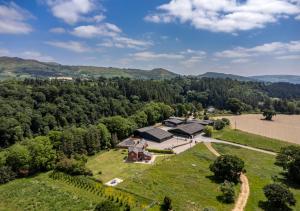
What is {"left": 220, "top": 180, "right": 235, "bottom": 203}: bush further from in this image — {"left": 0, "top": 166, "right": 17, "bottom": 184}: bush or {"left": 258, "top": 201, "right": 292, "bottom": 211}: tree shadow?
{"left": 0, "top": 166, "right": 17, "bottom": 184}: bush

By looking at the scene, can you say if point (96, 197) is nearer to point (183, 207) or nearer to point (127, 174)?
point (127, 174)

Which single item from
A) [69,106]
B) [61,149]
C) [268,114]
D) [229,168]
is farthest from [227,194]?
[268,114]

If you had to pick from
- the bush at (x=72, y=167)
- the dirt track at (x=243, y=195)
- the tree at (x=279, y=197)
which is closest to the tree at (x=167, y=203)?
the dirt track at (x=243, y=195)

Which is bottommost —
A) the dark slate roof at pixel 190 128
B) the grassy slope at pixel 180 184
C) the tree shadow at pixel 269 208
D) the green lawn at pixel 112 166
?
the green lawn at pixel 112 166

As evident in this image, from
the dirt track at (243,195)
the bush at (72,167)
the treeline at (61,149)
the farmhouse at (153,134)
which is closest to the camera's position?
the dirt track at (243,195)

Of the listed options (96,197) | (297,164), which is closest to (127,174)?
(96,197)

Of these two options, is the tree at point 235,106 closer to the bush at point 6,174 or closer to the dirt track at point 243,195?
the dirt track at point 243,195

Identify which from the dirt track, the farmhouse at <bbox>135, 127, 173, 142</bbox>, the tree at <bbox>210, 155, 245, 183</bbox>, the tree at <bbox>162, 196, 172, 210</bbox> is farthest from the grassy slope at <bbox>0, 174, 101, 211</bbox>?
the farmhouse at <bbox>135, 127, 173, 142</bbox>

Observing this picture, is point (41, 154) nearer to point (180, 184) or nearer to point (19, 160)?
point (19, 160)
